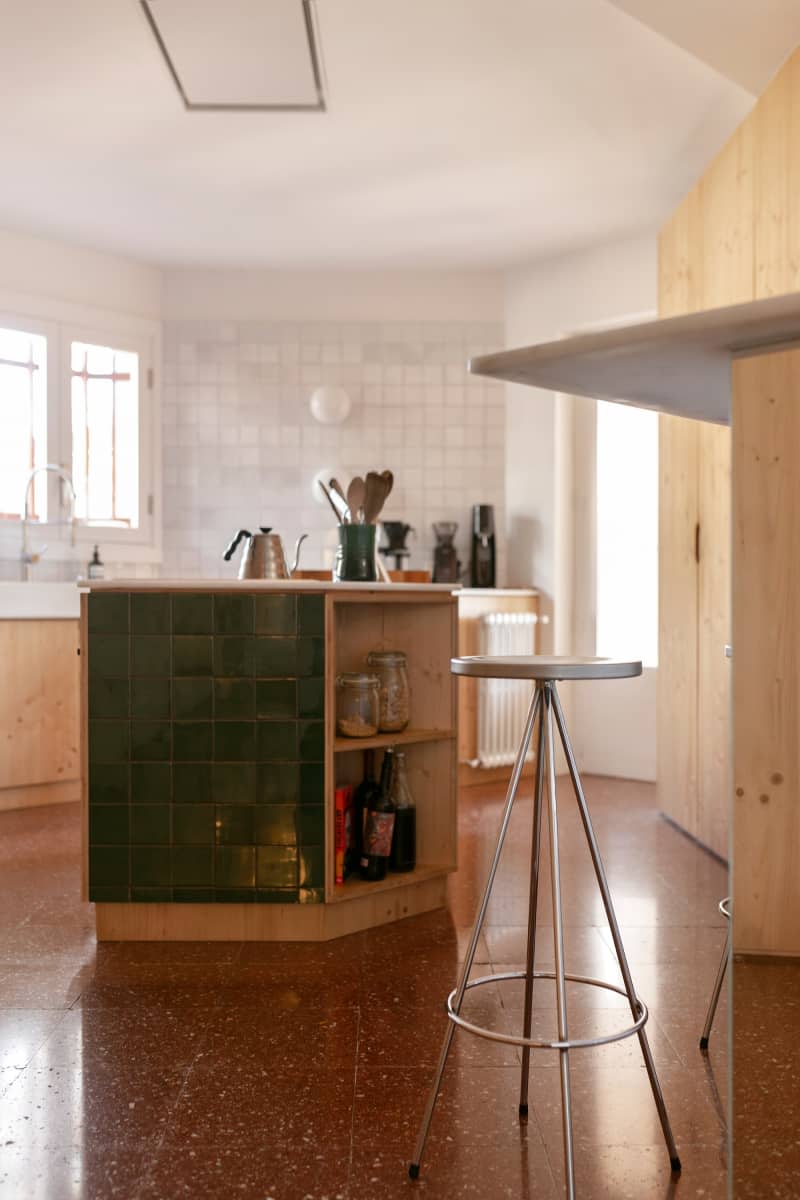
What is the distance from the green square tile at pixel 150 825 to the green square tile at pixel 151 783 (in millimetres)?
18

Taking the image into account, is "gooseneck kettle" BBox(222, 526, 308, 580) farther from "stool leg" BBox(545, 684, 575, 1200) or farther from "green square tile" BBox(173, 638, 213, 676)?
"stool leg" BBox(545, 684, 575, 1200)

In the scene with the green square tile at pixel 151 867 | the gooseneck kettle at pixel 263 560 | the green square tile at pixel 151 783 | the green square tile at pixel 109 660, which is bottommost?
the green square tile at pixel 151 867

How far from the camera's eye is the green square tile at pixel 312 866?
9.07 feet

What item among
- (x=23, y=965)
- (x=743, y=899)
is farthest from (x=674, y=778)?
(x=743, y=899)

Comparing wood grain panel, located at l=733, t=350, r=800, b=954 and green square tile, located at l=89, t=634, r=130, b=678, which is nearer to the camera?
wood grain panel, located at l=733, t=350, r=800, b=954

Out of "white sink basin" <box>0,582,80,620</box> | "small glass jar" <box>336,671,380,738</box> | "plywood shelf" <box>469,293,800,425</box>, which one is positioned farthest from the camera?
"white sink basin" <box>0,582,80,620</box>

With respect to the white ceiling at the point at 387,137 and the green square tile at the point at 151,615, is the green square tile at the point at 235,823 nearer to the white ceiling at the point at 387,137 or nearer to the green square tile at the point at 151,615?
the green square tile at the point at 151,615

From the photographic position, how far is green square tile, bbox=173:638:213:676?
2766 millimetres

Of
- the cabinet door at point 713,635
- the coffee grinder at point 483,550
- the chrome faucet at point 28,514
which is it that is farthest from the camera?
the coffee grinder at point 483,550

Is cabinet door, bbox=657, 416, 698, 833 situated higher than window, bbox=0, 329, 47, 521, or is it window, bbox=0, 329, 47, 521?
window, bbox=0, 329, 47, 521

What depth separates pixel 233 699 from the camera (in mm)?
2762

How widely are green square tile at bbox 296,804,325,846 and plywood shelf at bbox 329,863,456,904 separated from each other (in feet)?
0.47

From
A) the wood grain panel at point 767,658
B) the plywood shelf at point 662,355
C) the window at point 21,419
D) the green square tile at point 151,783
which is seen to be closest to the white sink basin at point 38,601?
the window at point 21,419

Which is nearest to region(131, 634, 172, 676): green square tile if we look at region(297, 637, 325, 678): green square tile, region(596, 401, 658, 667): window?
region(297, 637, 325, 678): green square tile
